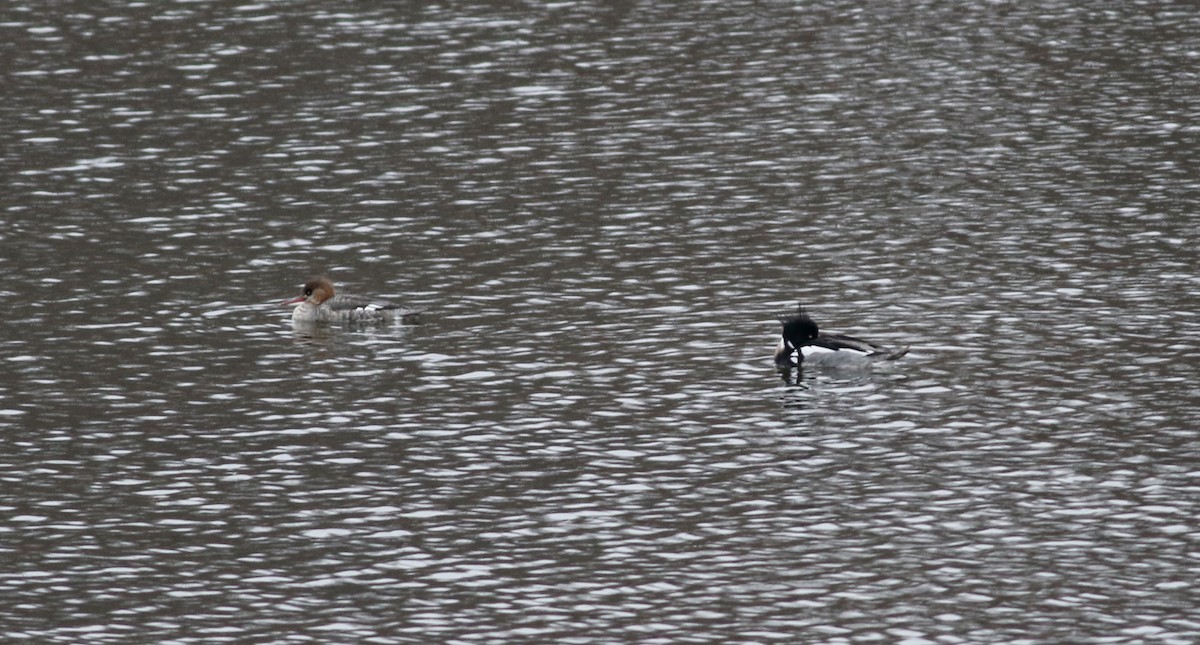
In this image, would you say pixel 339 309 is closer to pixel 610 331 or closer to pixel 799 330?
pixel 610 331

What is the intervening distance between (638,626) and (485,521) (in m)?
3.66

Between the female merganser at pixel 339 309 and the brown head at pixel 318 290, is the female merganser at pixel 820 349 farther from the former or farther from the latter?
the brown head at pixel 318 290

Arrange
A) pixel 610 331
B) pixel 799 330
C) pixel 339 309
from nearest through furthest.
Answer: pixel 799 330 → pixel 610 331 → pixel 339 309

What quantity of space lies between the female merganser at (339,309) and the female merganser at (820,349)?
634 cm

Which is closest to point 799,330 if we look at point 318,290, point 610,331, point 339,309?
point 610,331

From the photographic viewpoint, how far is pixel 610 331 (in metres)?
30.4

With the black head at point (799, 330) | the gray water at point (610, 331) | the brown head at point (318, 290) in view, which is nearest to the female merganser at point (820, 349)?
the black head at point (799, 330)

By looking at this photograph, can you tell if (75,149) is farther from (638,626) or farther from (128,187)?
(638,626)

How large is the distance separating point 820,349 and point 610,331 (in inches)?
149

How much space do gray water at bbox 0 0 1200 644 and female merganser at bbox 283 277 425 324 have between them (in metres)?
0.35

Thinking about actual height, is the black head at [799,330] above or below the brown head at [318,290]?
below

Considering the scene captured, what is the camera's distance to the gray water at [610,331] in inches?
835

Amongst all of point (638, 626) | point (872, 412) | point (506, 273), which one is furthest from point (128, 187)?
point (638, 626)

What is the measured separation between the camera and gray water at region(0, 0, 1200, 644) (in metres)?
21.2
